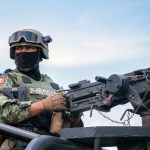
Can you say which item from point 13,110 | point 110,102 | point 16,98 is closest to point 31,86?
point 16,98

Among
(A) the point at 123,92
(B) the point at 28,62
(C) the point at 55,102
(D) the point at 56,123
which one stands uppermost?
(B) the point at 28,62

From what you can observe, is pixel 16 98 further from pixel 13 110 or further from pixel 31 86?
pixel 13 110

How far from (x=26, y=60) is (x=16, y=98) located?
585 mm

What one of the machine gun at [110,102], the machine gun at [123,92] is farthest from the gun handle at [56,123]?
the machine gun at [123,92]

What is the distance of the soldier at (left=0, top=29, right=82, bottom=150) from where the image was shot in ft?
16.1

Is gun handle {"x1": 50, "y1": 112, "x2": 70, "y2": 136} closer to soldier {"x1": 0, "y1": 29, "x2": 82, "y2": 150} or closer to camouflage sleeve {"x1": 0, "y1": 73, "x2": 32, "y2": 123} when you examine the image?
soldier {"x1": 0, "y1": 29, "x2": 82, "y2": 150}

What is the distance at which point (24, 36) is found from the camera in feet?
19.1

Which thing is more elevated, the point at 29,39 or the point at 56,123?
the point at 29,39

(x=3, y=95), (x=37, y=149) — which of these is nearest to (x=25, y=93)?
(x=3, y=95)

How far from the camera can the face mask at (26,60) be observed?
5.73m

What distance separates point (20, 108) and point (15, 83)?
0.64 metres

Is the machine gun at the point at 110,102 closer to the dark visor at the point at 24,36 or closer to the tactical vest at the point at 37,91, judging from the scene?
the tactical vest at the point at 37,91

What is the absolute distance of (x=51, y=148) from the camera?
2707 mm

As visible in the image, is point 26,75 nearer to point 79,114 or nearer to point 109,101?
point 79,114
